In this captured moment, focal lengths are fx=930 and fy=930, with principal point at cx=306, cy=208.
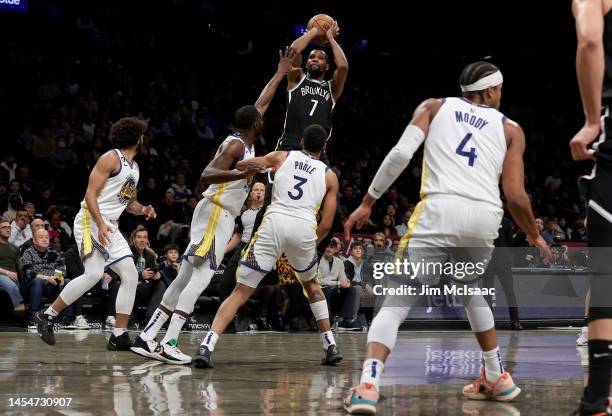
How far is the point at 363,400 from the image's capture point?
449 cm

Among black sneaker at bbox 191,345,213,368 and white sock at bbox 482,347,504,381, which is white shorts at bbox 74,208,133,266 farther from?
white sock at bbox 482,347,504,381

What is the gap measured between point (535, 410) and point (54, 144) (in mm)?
12541

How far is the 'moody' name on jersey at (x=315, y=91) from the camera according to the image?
28.1 feet

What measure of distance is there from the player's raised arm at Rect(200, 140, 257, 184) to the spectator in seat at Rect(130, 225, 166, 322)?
505cm

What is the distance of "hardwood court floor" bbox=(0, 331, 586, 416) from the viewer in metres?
4.82

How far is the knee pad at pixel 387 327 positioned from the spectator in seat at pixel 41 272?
773 cm

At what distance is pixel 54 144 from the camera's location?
626 inches

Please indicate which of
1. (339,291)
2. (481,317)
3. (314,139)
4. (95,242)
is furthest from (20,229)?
(481,317)

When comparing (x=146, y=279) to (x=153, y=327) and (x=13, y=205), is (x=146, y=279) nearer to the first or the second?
(x=13, y=205)

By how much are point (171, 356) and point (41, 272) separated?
17.2 ft

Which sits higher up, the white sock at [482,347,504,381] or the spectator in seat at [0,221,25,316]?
the spectator in seat at [0,221,25,316]

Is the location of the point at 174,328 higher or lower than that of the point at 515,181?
lower

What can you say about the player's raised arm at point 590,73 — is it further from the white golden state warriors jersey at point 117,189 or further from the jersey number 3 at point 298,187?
the white golden state warriors jersey at point 117,189

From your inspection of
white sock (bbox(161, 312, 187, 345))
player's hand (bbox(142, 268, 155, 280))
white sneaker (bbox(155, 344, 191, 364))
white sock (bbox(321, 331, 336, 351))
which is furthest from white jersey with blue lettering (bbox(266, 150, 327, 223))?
player's hand (bbox(142, 268, 155, 280))
